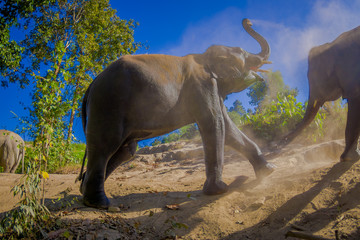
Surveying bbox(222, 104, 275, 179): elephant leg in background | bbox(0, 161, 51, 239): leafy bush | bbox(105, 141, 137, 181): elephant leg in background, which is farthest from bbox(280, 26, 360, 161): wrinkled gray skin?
bbox(0, 161, 51, 239): leafy bush

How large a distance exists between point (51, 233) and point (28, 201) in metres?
0.43

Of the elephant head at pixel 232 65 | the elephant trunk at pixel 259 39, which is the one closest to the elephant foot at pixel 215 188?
the elephant head at pixel 232 65

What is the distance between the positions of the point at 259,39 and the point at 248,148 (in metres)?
2.09

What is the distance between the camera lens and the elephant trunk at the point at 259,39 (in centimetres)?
437

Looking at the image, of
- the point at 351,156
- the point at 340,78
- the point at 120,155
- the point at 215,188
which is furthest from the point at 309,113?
the point at 120,155

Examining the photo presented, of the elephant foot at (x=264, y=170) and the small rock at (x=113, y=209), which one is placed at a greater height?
the elephant foot at (x=264, y=170)

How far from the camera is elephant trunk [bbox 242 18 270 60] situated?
4.37m

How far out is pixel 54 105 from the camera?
318cm

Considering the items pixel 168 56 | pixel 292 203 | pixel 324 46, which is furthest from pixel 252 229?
pixel 324 46

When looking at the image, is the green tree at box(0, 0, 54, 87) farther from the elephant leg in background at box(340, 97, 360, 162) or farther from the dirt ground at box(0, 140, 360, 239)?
the elephant leg in background at box(340, 97, 360, 162)

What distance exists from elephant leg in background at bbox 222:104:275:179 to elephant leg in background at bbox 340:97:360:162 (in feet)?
3.44

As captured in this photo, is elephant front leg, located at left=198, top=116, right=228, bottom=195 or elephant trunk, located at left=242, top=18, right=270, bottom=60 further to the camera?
elephant trunk, located at left=242, top=18, right=270, bottom=60

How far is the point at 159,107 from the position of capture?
3.11 m

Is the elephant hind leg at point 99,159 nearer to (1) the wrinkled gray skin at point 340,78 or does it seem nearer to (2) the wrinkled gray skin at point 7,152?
(1) the wrinkled gray skin at point 340,78
